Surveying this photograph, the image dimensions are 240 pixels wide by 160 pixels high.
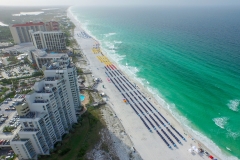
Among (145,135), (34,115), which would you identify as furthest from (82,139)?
(145,135)

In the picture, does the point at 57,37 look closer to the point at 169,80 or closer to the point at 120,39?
the point at 120,39

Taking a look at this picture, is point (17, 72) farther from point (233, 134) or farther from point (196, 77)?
point (233, 134)

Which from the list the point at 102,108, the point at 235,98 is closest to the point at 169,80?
the point at 235,98

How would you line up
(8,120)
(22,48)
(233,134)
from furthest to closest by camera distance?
(22,48), (8,120), (233,134)

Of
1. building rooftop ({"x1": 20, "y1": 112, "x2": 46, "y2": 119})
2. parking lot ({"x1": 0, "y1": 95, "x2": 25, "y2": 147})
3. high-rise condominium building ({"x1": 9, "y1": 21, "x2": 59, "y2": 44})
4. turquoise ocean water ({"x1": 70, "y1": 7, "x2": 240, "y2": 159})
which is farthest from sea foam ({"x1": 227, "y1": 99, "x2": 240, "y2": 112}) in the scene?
high-rise condominium building ({"x1": 9, "y1": 21, "x2": 59, "y2": 44})

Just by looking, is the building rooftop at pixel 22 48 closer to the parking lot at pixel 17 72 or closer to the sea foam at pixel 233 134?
the parking lot at pixel 17 72

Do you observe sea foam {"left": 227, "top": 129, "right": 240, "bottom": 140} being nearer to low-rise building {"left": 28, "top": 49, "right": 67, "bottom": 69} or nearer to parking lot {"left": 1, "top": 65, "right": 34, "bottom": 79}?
low-rise building {"left": 28, "top": 49, "right": 67, "bottom": 69}
